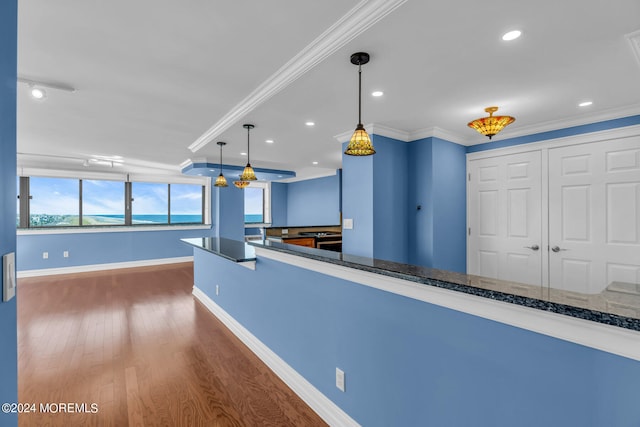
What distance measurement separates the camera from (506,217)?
153 inches

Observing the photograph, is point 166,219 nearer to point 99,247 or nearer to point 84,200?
point 84,200

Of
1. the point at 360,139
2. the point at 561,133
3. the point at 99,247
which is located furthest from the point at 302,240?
the point at 99,247

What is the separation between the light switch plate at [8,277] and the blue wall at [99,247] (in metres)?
6.92

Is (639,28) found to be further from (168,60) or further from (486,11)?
(168,60)

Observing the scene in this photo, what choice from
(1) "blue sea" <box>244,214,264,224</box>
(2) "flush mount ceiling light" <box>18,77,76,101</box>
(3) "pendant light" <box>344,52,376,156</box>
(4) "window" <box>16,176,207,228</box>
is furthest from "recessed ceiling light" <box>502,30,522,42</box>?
(1) "blue sea" <box>244,214,264,224</box>

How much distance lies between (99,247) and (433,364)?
7.69m

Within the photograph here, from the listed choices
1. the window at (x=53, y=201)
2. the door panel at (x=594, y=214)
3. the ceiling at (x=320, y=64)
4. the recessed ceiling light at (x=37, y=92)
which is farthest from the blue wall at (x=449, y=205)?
the window at (x=53, y=201)

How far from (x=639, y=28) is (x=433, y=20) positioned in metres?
1.27

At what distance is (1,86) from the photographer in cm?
83

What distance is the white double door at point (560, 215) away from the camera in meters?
3.03

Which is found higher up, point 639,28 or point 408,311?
point 639,28

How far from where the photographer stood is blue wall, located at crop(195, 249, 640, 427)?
866 mm

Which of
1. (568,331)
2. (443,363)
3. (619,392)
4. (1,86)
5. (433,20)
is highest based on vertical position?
(433,20)

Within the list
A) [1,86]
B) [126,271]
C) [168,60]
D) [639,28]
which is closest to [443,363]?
[1,86]
